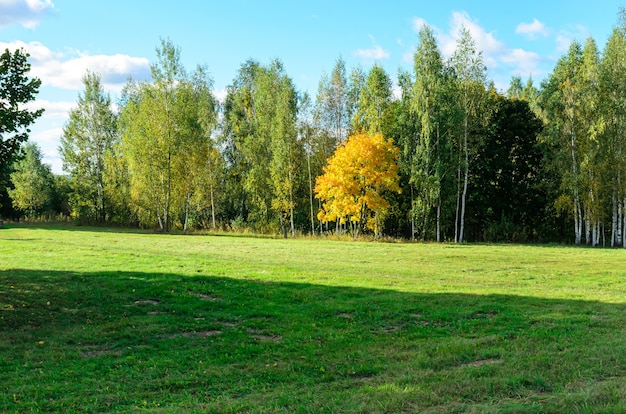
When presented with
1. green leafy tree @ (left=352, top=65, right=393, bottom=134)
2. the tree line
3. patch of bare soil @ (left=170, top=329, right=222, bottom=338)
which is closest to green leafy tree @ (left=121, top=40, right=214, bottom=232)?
the tree line

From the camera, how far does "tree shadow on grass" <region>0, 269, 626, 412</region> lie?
19.0 ft

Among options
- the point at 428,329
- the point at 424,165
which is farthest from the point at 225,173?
the point at 428,329

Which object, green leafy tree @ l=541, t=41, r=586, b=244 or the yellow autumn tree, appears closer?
the yellow autumn tree

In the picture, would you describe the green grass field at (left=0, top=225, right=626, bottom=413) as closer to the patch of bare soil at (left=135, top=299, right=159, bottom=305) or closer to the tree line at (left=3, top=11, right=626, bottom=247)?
the patch of bare soil at (left=135, top=299, right=159, bottom=305)

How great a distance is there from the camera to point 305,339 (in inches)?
357

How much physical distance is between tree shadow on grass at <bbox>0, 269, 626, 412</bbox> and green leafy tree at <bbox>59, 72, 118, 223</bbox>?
43.1 meters

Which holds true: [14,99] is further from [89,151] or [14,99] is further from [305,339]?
[89,151]

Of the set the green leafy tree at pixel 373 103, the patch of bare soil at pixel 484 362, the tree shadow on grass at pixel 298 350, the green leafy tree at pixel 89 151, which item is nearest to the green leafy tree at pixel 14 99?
the tree shadow on grass at pixel 298 350

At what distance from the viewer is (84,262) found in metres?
18.4

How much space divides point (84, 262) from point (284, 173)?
2555 centimetres

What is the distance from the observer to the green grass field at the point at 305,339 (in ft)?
19.2

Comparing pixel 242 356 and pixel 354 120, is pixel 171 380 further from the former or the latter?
pixel 354 120

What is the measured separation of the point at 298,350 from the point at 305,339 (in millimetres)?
705

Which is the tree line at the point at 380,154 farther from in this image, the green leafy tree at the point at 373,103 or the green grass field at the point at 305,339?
the green grass field at the point at 305,339
